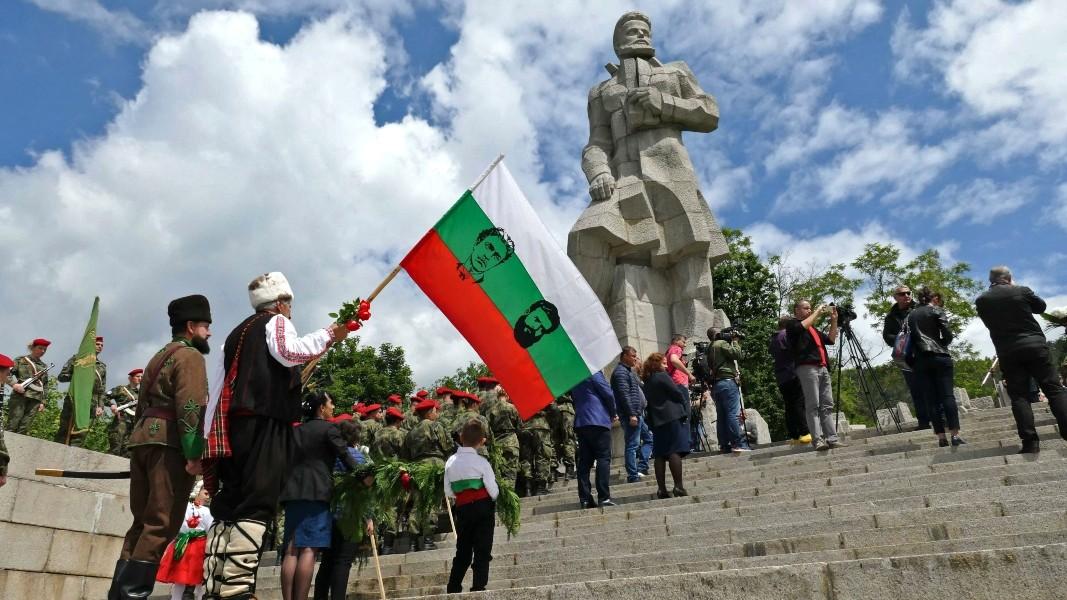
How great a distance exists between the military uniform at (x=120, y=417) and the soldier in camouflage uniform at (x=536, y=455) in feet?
18.7

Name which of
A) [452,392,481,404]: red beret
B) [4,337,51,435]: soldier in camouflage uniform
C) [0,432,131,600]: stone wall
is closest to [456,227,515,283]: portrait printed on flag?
[0,432,131,600]: stone wall

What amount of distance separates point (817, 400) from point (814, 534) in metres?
3.84

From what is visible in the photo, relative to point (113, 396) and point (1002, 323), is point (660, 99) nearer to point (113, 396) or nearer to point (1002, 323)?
point (1002, 323)

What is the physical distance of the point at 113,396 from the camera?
→ 13.0m

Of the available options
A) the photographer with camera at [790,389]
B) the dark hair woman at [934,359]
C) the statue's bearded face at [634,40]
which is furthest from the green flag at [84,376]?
the statue's bearded face at [634,40]

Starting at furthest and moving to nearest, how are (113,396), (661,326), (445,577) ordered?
(661,326), (113,396), (445,577)

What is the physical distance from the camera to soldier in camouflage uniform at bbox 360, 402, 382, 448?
10672mm

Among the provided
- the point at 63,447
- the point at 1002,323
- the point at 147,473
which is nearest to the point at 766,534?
the point at 1002,323

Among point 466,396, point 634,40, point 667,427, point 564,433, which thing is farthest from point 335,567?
point 634,40

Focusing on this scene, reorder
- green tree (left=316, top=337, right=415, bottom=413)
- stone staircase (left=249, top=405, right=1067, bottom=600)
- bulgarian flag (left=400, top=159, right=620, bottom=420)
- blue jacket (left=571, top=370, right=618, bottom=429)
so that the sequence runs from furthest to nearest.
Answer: green tree (left=316, top=337, right=415, bottom=413) < blue jacket (left=571, top=370, right=618, bottom=429) < bulgarian flag (left=400, top=159, right=620, bottom=420) < stone staircase (left=249, top=405, right=1067, bottom=600)

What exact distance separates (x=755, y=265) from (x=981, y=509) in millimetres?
27182

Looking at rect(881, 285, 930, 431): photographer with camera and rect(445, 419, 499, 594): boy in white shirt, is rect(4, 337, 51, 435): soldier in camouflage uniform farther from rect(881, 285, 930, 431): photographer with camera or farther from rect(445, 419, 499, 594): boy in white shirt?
rect(881, 285, 930, 431): photographer with camera

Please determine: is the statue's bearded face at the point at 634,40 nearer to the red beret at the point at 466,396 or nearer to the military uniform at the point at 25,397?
the red beret at the point at 466,396

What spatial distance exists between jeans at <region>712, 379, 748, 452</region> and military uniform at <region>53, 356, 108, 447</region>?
7.45 m
